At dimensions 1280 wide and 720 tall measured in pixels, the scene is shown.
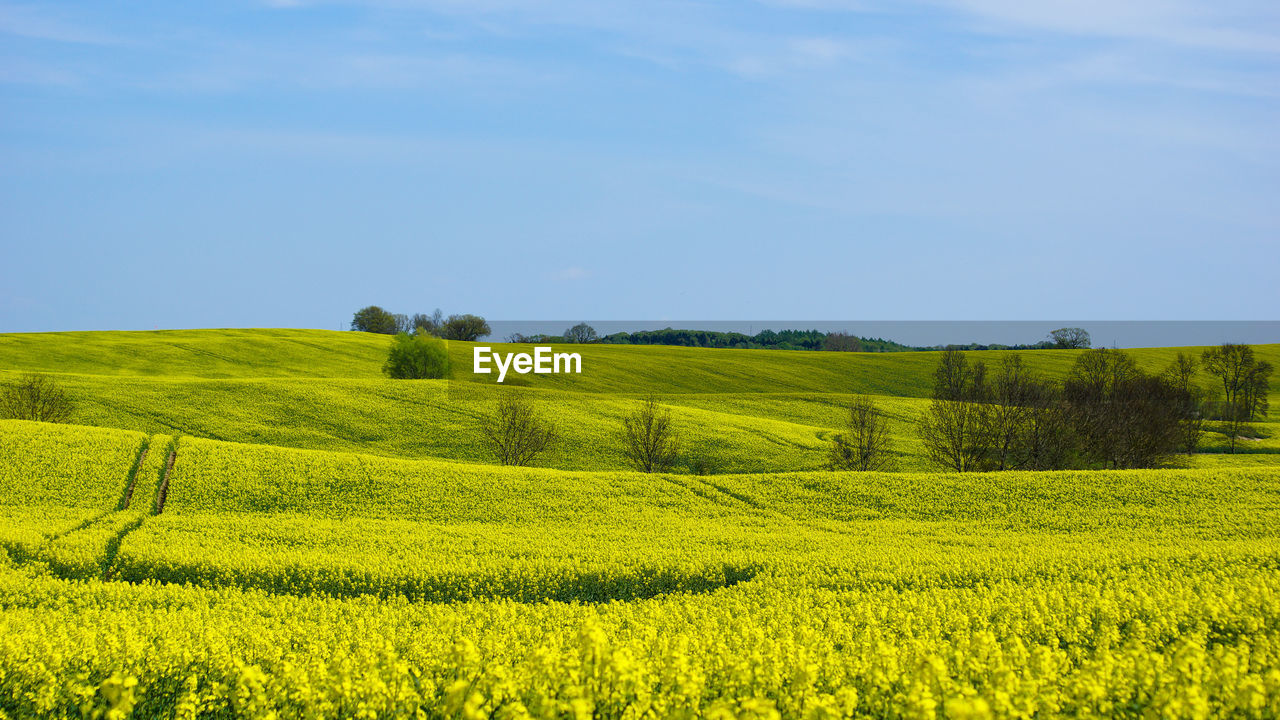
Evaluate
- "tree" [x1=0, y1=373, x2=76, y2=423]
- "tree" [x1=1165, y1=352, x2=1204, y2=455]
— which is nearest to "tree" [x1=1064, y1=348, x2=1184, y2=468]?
"tree" [x1=1165, y1=352, x2=1204, y2=455]

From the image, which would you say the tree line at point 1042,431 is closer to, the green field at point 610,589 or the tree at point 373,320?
the green field at point 610,589

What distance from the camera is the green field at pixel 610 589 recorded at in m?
7.84

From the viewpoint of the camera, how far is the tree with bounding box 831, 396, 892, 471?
156 feet

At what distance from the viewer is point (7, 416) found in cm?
4541

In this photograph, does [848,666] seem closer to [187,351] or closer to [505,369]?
[505,369]

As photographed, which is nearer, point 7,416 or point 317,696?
point 317,696

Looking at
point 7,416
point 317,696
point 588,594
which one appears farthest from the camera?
point 7,416

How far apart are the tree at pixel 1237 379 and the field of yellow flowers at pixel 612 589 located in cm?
5085

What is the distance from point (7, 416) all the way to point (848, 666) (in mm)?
53260

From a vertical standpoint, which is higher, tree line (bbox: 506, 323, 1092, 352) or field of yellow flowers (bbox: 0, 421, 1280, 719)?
tree line (bbox: 506, 323, 1092, 352)

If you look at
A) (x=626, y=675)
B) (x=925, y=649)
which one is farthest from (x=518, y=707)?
(x=925, y=649)

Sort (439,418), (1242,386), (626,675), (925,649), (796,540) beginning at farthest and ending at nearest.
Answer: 1. (1242,386)
2. (439,418)
3. (796,540)
4. (925,649)
5. (626,675)

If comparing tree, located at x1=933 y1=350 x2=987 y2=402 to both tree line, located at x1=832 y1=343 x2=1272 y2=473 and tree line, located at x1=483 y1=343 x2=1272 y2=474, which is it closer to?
tree line, located at x1=832 y1=343 x2=1272 y2=473

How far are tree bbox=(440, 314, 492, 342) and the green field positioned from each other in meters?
104
